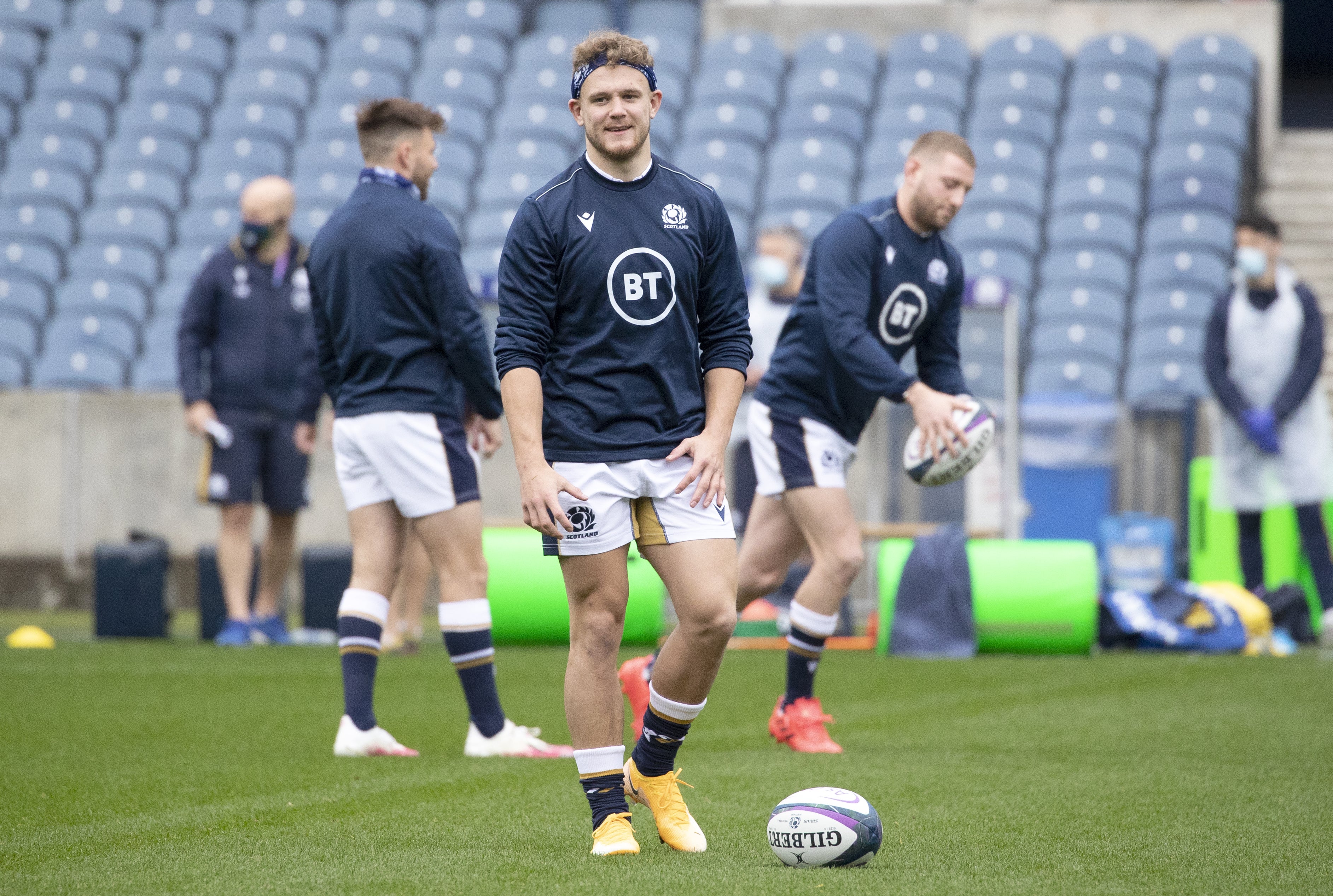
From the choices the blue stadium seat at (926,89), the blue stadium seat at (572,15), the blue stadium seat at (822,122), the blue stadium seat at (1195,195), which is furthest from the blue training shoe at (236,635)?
the blue stadium seat at (572,15)

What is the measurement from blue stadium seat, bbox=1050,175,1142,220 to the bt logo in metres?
12.4

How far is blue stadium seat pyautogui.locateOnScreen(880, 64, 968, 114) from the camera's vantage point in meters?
16.5

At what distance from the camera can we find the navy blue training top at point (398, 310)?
503cm

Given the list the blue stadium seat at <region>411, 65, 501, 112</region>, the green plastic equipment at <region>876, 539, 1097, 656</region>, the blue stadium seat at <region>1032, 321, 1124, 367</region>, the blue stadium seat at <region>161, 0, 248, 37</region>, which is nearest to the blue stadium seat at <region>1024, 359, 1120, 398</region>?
the blue stadium seat at <region>1032, 321, 1124, 367</region>

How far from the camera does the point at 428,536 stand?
5094 mm

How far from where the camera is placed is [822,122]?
16.5m

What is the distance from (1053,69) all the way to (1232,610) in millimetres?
9803

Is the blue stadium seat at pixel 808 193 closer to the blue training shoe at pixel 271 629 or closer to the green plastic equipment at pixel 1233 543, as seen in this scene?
the green plastic equipment at pixel 1233 543

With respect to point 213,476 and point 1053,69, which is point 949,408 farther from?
point 1053,69

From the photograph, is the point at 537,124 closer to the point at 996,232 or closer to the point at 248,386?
the point at 996,232

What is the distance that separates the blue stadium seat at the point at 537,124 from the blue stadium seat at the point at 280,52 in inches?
89.0

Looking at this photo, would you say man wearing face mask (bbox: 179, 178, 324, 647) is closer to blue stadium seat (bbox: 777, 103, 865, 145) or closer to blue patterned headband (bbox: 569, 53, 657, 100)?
blue patterned headband (bbox: 569, 53, 657, 100)

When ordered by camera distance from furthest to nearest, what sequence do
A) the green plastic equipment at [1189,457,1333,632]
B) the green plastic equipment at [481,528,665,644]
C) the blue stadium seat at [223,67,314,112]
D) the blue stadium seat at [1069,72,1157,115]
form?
1. the blue stadium seat at [223,67,314,112]
2. the blue stadium seat at [1069,72,1157,115]
3. the green plastic equipment at [1189,457,1333,632]
4. the green plastic equipment at [481,528,665,644]

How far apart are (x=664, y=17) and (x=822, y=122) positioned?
10.7 feet
